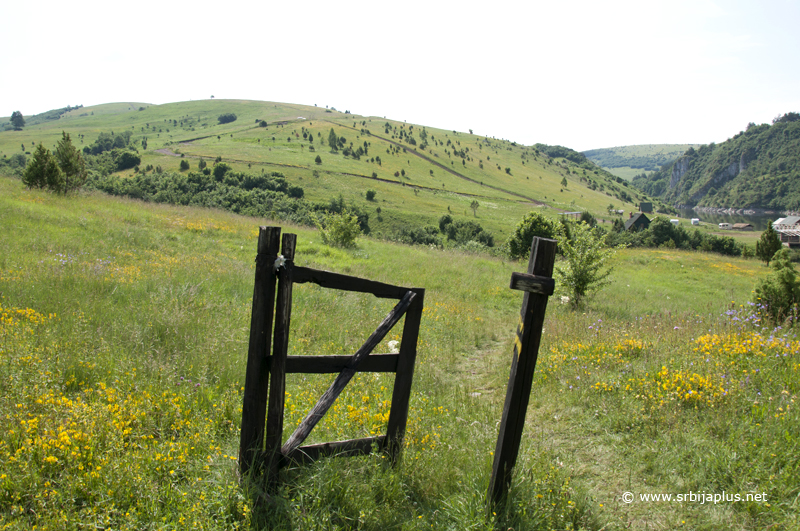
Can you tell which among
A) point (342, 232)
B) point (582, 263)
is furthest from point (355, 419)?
point (342, 232)

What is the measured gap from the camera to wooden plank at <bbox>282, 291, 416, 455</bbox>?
2.95 m

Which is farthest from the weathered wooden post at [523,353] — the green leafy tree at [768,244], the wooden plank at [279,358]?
the green leafy tree at [768,244]

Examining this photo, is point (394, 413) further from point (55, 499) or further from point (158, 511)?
point (55, 499)

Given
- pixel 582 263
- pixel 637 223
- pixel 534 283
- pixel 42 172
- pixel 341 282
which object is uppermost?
pixel 637 223

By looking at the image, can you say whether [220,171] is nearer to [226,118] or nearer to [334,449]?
[334,449]

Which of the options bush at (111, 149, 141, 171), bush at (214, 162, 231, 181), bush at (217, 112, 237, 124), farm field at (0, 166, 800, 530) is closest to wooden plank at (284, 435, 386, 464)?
farm field at (0, 166, 800, 530)

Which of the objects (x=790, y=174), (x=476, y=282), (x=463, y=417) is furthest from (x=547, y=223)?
(x=790, y=174)

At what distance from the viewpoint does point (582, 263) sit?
1302cm

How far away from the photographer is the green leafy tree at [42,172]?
1866 cm

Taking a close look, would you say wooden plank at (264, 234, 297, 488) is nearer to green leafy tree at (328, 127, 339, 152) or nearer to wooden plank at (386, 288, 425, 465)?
wooden plank at (386, 288, 425, 465)

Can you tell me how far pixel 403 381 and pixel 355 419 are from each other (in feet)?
2.74

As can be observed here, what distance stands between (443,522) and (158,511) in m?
1.94

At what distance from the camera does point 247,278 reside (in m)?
9.54

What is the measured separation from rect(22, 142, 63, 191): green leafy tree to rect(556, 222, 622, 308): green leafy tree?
884 inches
